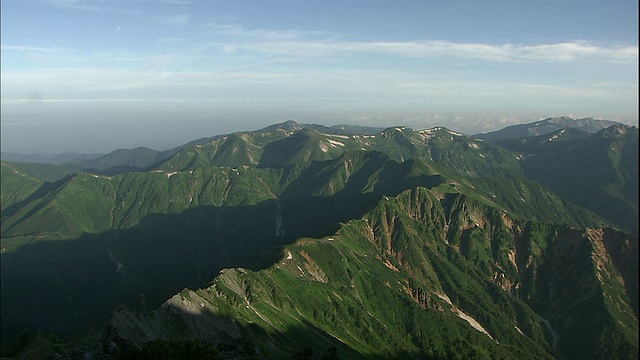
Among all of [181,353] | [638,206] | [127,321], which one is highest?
[638,206]

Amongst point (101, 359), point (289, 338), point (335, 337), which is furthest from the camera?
point (335, 337)

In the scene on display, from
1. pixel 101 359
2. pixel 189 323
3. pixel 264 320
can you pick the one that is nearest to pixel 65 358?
pixel 101 359

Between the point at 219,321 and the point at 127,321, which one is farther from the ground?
the point at 127,321

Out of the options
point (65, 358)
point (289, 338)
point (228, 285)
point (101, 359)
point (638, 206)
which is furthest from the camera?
point (228, 285)

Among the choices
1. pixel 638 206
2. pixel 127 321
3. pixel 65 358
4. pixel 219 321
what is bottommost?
pixel 219 321

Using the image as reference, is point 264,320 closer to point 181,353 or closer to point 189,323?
point 189,323

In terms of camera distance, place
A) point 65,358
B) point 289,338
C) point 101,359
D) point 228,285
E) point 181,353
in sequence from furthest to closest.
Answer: point 228,285, point 289,338, point 65,358, point 101,359, point 181,353

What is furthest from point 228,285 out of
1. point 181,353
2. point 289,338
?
point 181,353

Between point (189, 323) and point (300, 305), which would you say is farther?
point (300, 305)

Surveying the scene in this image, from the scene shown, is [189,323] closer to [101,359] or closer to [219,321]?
[219,321]
